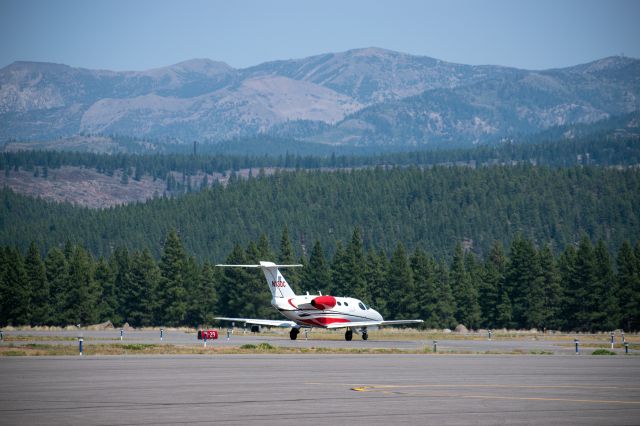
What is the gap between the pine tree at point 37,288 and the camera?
126938 mm

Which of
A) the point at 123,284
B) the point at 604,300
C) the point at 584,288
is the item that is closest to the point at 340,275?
the point at 123,284

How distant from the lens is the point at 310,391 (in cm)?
3494

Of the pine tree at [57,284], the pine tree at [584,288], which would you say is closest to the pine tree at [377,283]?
the pine tree at [584,288]

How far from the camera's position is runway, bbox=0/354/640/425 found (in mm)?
28344

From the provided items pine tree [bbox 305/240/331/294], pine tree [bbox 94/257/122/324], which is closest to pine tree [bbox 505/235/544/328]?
pine tree [bbox 305/240/331/294]

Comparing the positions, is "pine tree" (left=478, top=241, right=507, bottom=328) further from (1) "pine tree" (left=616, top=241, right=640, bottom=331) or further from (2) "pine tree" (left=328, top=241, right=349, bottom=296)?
(2) "pine tree" (left=328, top=241, right=349, bottom=296)

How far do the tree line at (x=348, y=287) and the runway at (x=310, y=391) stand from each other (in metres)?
75.4

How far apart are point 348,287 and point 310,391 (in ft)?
333

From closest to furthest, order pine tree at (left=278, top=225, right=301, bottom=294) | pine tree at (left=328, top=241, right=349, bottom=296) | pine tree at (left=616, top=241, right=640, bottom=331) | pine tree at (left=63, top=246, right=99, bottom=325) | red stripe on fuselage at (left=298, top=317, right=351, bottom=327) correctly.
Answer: red stripe on fuselage at (left=298, top=317, right=351, bottom=327), pine tree at (left=616, top=241, right=640, bottom=331), pine tree at (left=63, top=246, right=99, bottom=325), pine tree at (left=328, top=241, right=349, bottom=296), pine tree at (left=278, top=225, right=301, bottom=294)

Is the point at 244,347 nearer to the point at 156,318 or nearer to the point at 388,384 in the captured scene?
the point at 388,384

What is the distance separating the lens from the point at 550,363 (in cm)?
5162

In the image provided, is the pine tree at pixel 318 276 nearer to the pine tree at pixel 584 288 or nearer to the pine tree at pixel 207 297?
the pine tree at pixel 207 297

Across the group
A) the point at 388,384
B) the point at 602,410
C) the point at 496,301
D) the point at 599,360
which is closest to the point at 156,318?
the point at 496,301

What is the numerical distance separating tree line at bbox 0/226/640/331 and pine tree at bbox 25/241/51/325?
0.41ft
